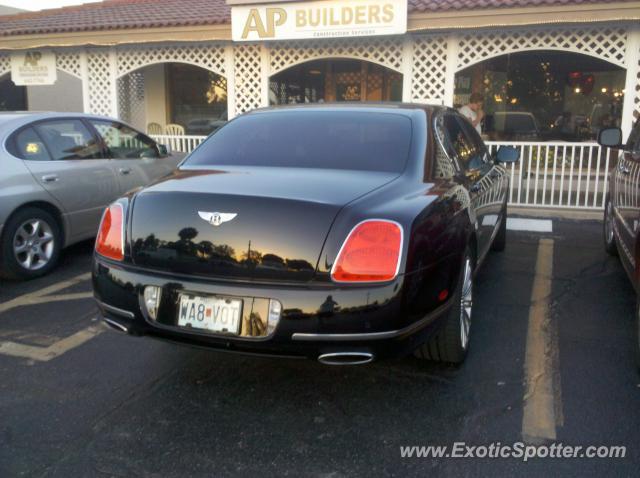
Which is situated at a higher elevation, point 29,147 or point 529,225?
point 29,147

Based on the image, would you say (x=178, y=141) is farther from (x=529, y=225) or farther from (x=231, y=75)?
(x=529, y=225)

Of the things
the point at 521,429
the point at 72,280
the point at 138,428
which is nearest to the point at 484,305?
the point at 521,429

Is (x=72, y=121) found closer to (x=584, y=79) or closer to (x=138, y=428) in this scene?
(x=138, y=428)

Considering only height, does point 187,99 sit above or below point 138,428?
above

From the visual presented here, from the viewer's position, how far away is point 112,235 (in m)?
3.00

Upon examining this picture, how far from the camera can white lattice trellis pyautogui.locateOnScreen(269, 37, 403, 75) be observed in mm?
9484

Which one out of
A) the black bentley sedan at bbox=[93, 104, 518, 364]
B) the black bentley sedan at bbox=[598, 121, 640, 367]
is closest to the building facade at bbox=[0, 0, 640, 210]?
the black bentley sedan at bbox=[598, 121, 640, 367]

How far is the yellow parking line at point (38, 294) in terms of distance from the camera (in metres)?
4.50

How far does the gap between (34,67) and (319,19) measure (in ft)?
20.3

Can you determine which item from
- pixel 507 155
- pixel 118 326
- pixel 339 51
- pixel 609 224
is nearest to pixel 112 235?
pixel 118 326

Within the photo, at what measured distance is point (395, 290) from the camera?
258 centimetres

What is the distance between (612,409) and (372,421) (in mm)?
1188

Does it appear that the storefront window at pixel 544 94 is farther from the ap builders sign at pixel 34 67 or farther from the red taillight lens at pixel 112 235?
the red taillight lens at pixel 112 235

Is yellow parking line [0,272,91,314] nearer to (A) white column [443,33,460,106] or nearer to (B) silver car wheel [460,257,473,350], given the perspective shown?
(B) silver car wheel [460,257,473,350]
